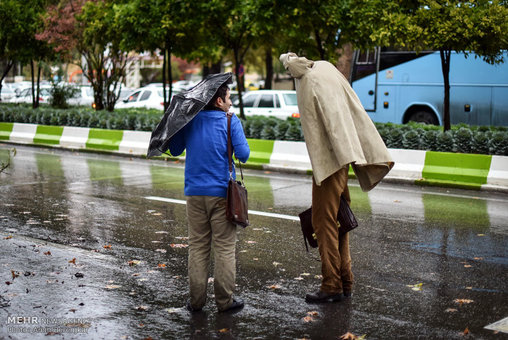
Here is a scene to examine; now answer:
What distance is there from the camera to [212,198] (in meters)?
5.07

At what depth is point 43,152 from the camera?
17766 mm

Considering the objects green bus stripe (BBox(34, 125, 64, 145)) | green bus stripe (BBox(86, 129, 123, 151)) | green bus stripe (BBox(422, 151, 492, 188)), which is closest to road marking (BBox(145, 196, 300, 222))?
green bus stripe (BBox(422, 151, 492, 188))

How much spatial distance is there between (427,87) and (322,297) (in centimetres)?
1606

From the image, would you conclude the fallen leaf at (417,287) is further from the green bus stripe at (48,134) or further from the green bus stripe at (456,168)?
the green bus stripe at (48,134)

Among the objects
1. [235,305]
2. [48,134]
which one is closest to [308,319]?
[235,305]

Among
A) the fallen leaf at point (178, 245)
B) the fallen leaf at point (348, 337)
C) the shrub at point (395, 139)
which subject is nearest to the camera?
the fallen leaf at point (348, 337)

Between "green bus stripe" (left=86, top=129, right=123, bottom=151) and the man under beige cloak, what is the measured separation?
511 inches

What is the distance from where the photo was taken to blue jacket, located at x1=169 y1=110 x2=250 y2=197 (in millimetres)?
5109

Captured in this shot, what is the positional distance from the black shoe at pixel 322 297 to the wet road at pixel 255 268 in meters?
0.08

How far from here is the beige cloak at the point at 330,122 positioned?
517 centimetres

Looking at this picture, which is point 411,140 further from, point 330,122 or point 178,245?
point 330,122

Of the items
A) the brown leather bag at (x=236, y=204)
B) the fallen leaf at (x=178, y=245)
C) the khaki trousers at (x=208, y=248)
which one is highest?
the brown leather bag at (x=236, y=204)

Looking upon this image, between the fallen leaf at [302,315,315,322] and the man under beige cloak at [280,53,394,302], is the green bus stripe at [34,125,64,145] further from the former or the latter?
the fallen leaf at [302,315,315,322]

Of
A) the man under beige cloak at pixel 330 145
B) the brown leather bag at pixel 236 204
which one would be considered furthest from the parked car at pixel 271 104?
the brown leather bag at pixel 236 204
